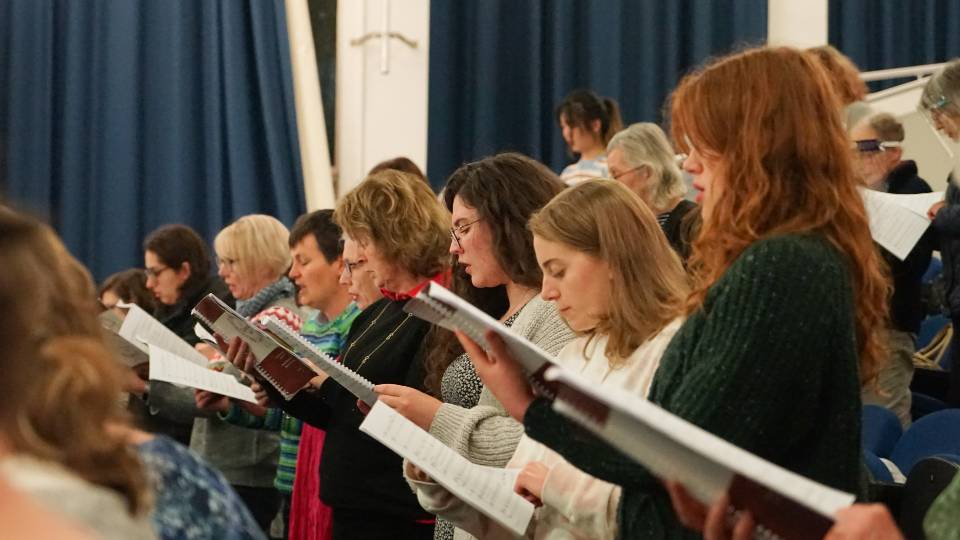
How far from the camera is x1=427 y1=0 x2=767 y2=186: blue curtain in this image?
6.89m

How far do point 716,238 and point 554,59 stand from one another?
207 inches

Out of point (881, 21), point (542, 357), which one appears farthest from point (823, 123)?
point (881, 21)

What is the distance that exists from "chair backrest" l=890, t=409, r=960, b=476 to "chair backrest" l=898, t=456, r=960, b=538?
1.97ft

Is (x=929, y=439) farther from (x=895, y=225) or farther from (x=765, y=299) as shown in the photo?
(x=765, y=299)

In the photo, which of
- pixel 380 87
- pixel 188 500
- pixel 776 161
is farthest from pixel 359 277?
pixel 380 87

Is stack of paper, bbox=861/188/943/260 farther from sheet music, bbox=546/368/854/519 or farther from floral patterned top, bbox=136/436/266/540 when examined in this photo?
floral patterned top, bbox=136/436/266/540

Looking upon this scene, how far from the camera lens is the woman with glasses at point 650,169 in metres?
4.05

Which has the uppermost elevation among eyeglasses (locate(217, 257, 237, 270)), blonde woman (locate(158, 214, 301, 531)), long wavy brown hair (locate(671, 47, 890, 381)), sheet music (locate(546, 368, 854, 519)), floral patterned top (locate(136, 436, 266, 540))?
long wavy brown hair (locate(671, 47, 890, 381))

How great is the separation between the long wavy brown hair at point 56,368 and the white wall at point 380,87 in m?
5.54

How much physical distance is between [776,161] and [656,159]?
2.41 m

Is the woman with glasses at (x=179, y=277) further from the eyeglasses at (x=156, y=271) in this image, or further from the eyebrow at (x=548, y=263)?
the eyebrow at (x=548, y=263)

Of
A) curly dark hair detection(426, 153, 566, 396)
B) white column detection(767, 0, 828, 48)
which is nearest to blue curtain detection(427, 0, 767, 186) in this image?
white column detection(767, 0, 828, 48)

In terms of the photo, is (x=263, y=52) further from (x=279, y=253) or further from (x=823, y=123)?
(x=823, y=123)

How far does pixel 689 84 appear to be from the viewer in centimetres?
180
